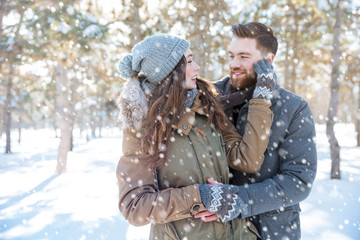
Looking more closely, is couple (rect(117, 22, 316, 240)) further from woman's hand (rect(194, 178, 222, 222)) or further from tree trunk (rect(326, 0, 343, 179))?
tree trunk (rect(326, 0, 343, 179))

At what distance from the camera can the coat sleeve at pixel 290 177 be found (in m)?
1.84

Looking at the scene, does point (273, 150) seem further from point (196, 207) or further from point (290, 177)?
point (196, 207)

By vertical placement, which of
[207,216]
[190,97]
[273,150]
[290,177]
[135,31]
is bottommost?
[207,216]

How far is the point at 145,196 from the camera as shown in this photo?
1630 millimetres

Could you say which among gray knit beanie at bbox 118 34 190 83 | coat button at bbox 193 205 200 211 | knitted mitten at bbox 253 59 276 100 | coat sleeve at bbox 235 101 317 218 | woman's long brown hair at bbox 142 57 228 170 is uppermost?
gray knit beanie at bbox 118 34 190 83

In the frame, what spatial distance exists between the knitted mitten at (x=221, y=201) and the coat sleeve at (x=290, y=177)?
4.3 inches

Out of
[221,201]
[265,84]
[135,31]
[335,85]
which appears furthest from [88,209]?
[335,85]

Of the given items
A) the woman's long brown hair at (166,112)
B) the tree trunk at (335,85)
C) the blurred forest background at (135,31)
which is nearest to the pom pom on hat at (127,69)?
the woman's long brown hair at (166,112)

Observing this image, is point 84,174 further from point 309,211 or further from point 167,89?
point 167,89

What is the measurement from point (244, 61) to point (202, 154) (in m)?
1.10

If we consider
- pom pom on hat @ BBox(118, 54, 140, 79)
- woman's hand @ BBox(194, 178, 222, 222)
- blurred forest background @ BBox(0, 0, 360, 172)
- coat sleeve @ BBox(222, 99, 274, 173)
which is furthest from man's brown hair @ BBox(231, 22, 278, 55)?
Result: blurred forest background @ BBox(0, 0, 360, 172)

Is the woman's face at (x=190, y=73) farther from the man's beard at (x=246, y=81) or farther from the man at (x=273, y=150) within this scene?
the man's beard at (x=246, y=81)

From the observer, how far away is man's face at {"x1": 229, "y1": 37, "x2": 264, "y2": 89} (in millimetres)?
2455

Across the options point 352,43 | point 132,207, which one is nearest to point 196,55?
point 132,207
